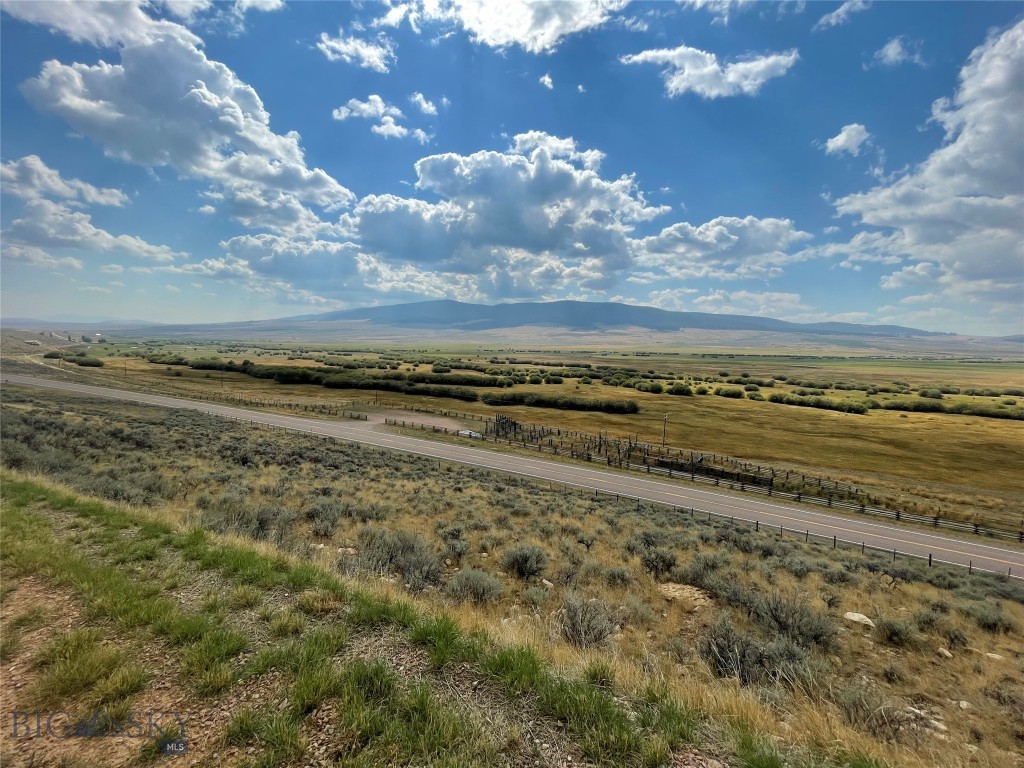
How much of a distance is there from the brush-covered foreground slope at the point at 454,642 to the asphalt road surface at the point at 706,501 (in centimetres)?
1041

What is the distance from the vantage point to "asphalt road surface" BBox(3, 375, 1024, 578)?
24.7 metres

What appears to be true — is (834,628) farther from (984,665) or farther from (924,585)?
(924,585)

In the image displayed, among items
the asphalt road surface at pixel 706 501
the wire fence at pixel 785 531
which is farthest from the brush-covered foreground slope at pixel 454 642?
the asphalt road surface at pixel 706 501

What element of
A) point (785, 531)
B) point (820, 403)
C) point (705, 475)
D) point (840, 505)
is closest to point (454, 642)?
point (785, 531)

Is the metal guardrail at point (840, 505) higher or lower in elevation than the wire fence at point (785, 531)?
lower

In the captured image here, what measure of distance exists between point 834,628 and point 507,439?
43.4m

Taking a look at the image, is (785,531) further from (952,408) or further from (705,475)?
(952,408)

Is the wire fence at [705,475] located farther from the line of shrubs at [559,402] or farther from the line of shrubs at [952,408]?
the line of shrubs at [952,408]

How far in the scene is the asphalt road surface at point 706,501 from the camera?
2466cm

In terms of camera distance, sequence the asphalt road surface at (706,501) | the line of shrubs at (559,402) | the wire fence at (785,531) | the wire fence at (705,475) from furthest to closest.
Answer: the line of shrubs at (559,402), the wire fence at (705,475), the asphalt road surface at (706,501), the wire fence at (785,531)

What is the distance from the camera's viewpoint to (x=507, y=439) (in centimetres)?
5269

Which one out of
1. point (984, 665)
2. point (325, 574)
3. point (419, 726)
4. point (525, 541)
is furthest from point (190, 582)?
point (984, 665)

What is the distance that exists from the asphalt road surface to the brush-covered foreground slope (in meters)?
10.4

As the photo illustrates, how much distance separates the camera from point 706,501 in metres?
31.9
